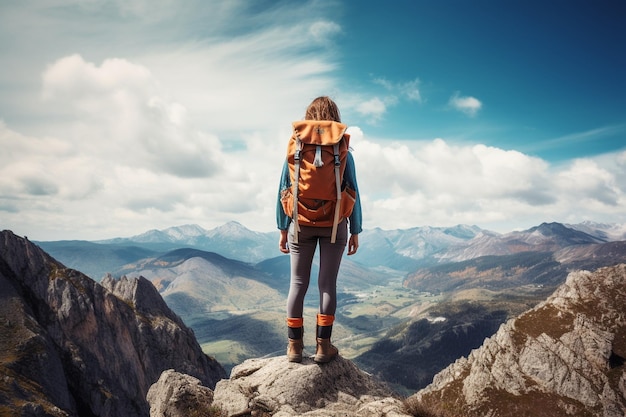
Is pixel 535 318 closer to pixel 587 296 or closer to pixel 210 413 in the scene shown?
pixel 587 296

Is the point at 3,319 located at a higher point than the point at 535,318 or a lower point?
higher

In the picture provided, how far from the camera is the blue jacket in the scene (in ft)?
33.8

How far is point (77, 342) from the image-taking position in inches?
3809

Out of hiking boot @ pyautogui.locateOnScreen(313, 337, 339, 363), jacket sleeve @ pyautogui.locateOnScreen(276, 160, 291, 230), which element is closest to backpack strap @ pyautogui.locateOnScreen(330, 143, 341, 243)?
jacket sleeve @ pyautogui.locateOnScreen(276, 160, 291, 230)

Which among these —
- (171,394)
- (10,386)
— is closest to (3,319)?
(10,386)

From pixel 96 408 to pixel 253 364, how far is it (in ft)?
309

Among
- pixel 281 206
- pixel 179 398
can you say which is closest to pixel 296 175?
pixel 281 206

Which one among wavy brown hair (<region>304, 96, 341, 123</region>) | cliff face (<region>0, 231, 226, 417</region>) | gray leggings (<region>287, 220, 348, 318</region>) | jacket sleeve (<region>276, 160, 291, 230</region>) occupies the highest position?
wavy brown hair (<region>304, 96, 341, 123</region>)

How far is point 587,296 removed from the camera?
16712 cm

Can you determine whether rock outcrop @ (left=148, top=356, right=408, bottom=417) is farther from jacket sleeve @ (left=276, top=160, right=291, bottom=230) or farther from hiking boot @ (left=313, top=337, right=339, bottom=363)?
jacket sleeve @ (left=276, top=160, right=291, bottom=230)

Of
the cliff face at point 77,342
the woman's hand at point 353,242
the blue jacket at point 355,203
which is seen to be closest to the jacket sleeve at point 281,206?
the blue jacket at point 355,203

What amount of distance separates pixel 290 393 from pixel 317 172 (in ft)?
20.7

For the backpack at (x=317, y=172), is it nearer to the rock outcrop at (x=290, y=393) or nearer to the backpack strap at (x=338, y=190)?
the backpack strap at (x=338, y=190)

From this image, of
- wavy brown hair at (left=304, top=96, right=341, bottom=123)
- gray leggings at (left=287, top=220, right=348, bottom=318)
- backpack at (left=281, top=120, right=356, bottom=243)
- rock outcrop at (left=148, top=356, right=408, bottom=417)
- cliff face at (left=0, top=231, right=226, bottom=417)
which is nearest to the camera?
backpack at (left=281, top=120, right=356, bottom=243)
